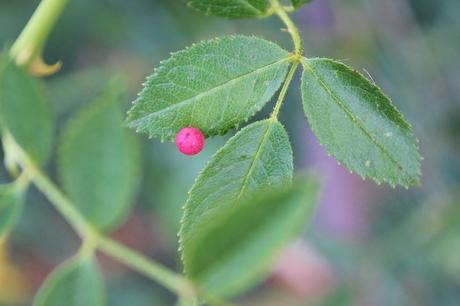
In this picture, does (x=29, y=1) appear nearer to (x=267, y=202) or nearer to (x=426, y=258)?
(x=426, y=258)

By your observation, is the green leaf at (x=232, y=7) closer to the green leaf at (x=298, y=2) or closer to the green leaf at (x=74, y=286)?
the green leaf at (x=298, y=2)

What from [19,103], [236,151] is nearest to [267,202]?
[236,151]

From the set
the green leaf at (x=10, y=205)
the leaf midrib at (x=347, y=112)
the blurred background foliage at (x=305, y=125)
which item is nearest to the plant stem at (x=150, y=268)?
the green leaf at (x=10, y=205)

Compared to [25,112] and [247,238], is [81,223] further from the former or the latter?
[247,238]

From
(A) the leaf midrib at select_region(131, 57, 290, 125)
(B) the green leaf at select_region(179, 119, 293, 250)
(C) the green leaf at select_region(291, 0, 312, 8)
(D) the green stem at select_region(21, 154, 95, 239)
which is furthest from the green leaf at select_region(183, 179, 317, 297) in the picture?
(D) the green stem at select_region(21, 154, 95, 239)

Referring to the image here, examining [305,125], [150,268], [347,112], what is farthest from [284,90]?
[305,125]

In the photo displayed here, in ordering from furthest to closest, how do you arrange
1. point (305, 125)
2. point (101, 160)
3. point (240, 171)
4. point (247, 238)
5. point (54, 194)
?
point (305, 125) → point (101, 160) → point (54, 194) → point (240, 171) → point (247, 238)

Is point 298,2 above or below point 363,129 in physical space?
above

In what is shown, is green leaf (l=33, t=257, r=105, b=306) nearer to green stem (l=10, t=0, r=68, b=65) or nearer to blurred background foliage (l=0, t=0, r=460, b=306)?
green stem (l=10, t=0, r=68, b=65)

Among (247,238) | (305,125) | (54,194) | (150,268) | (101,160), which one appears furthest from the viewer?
(305,125)
